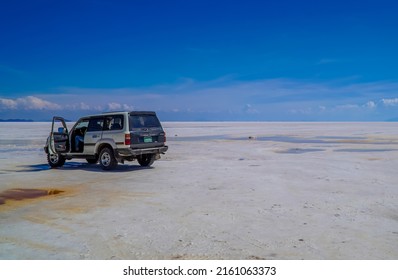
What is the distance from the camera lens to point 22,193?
930cm

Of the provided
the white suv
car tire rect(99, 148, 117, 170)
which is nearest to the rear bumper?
the white suv

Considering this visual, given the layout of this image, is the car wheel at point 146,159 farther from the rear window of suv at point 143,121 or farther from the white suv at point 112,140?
the rear window of suv at point 143,121

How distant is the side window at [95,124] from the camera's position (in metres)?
13.6

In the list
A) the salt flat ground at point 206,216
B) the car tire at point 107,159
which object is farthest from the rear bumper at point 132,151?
the salt flat ground at point 206,216

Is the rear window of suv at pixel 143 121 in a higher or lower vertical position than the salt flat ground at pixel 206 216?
higher

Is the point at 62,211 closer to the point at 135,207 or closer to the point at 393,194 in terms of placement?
the point at 135,207

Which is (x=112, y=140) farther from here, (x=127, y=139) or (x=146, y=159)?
(x=146, y=159)

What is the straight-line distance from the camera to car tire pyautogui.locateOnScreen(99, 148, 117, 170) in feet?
43.4

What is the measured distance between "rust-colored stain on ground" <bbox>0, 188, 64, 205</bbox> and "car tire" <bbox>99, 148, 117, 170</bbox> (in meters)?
3.70

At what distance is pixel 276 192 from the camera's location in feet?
29.6

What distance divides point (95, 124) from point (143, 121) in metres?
1.91

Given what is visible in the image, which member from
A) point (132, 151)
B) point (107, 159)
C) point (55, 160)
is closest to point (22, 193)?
point (132, 151)
